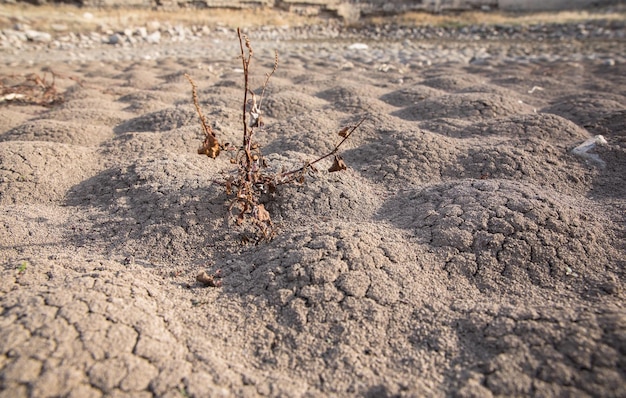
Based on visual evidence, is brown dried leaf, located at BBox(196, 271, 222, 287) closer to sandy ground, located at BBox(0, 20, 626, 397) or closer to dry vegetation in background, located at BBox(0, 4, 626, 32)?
sandy ground, located at BBox(0, 20, 626, 397)

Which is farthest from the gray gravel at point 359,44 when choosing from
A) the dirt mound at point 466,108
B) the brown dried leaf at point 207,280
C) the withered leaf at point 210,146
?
the brown dried leaf at point 207,280

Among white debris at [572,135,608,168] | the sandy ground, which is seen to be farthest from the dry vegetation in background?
white debris at [572,135,608,168]

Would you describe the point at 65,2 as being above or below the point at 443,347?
above

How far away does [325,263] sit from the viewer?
1.58m

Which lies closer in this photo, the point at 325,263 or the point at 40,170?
the point at 325,263

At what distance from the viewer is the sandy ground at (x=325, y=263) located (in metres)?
1.19

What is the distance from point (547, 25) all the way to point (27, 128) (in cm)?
1345

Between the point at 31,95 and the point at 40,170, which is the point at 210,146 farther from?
the point at 31,95

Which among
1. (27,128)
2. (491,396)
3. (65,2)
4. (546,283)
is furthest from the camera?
(65,2)

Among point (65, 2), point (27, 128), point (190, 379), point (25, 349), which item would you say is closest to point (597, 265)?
point (190, 379)

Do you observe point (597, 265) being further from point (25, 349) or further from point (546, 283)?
point (25, 349)

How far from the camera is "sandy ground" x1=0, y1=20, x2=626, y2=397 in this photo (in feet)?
3.90

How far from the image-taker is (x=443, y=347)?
1.33m

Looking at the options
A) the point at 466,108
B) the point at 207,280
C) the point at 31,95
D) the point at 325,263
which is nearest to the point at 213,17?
the point at 31,95
